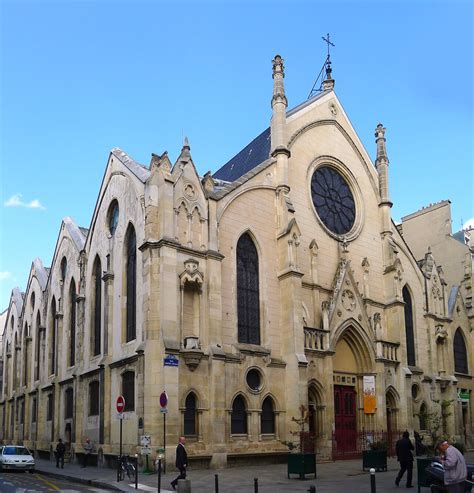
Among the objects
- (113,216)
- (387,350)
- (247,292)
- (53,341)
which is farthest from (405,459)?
(53,341)

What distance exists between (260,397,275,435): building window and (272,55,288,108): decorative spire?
14364 millimetres

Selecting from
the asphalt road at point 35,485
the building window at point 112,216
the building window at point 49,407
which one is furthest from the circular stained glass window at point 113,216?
the building window at point 49,407

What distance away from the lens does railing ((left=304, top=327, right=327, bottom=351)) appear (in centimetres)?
2941

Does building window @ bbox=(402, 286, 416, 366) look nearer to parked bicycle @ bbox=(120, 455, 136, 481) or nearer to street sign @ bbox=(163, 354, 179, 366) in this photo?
street sign @ bbox=(163, 354, 179, 366)

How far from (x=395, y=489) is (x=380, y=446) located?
6.41m

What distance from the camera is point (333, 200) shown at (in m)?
34.8

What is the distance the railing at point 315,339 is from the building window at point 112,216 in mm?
10420

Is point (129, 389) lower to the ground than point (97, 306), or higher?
lower

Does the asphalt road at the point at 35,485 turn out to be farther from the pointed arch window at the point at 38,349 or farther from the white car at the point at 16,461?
the pointed arch window at the point at 38,349

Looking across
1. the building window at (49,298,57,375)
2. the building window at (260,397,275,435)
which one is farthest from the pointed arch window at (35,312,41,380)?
the building window at (260,397,275,435)

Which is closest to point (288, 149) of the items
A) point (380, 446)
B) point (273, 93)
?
point (273, 93)

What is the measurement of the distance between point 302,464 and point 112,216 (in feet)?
52.4

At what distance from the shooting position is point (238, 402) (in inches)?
1050

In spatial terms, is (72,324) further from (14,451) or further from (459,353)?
(459,353)
